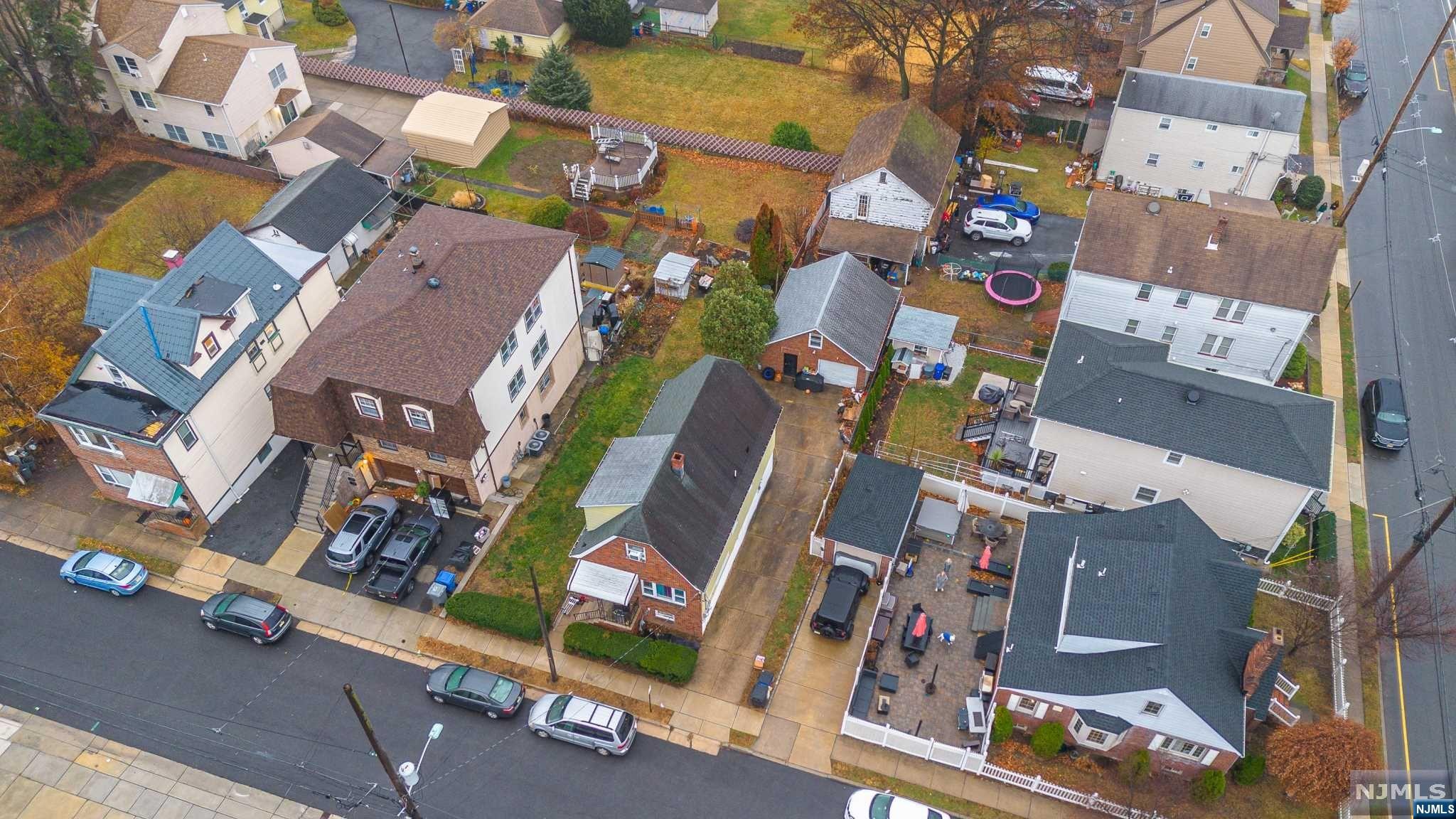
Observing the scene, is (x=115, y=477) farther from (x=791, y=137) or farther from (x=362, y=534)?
(x=791, y=137)

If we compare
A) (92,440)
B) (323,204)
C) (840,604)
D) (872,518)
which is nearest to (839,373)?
(872,518)

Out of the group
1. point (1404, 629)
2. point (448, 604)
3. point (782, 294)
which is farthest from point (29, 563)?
point (1404, 629)

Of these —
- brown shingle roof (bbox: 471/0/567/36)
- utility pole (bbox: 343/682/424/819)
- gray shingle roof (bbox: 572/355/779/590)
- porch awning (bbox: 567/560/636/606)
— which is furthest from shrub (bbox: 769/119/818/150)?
utility pole (bbox: 343/682/424/819)

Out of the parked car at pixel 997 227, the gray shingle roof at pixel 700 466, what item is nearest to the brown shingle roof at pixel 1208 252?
the parked car at pixel 997 227

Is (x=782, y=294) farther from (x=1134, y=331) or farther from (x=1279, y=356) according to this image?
(x=1279, y=356)

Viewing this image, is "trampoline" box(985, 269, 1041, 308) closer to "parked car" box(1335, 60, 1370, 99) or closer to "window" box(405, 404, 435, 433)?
"window" box(405, 404, 435, 433)
